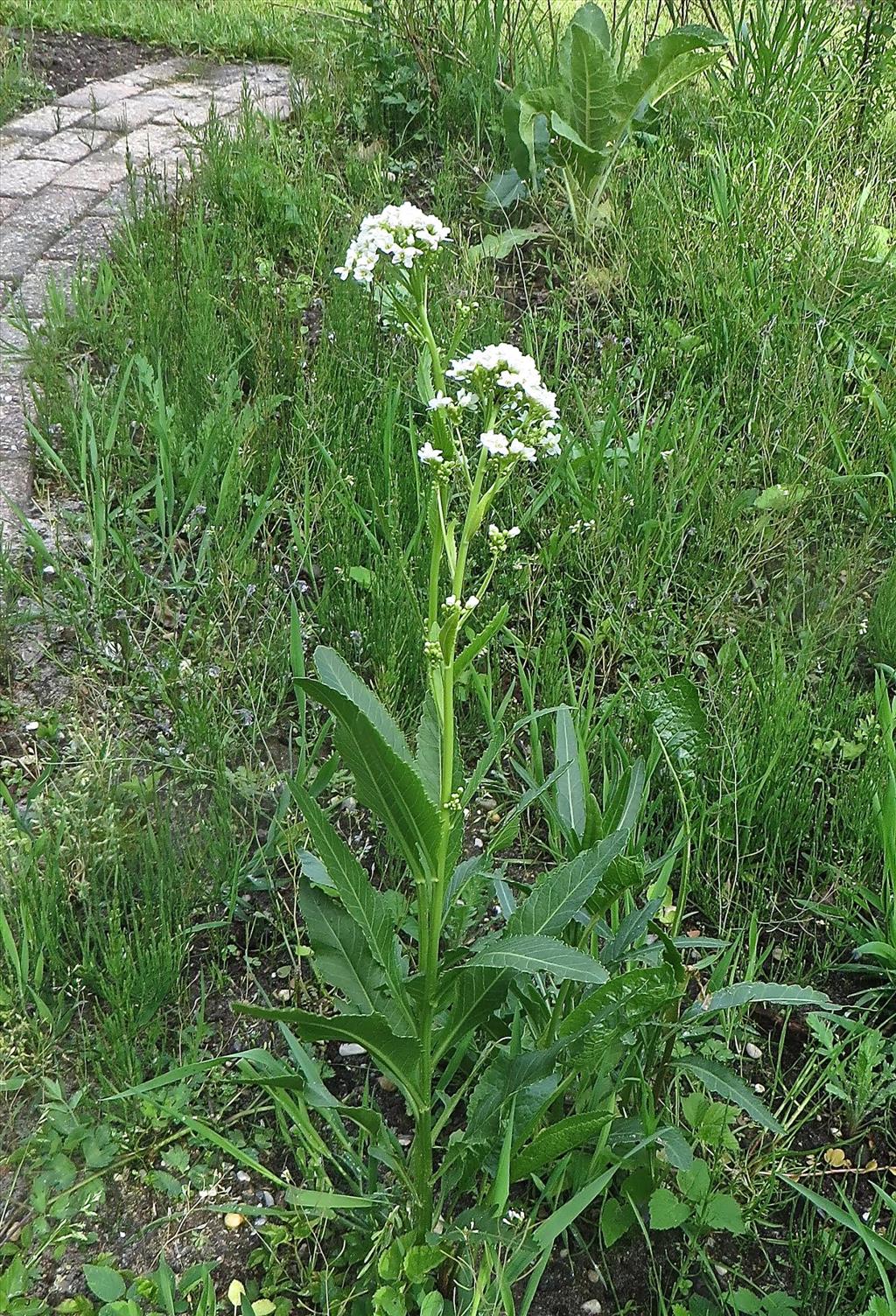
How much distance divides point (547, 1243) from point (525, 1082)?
22cm

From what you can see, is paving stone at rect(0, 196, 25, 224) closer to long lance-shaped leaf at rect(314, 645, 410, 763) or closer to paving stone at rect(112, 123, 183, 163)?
paving stone at rect(112, 123, 183, 163)

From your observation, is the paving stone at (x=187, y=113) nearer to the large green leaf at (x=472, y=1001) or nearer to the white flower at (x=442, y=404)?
the white flower at (x=442, y=404)

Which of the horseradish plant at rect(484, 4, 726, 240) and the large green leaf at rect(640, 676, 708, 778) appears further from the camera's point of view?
the horseradish plant at rect(484, 4, 726, 240)

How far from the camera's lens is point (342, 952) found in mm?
1739

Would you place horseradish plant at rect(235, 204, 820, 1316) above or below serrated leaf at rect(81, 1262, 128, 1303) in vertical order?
above

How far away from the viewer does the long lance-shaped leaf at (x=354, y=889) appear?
5.39 ft

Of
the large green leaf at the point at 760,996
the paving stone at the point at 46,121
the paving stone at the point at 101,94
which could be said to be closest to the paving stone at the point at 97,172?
the paving stone at the point at 46,121

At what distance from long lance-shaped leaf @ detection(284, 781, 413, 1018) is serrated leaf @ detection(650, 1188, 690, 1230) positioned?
0.51 m

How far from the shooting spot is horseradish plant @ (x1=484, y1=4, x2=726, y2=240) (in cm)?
397

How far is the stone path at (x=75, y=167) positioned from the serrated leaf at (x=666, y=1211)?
224 cm

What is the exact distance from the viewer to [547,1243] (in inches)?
63.4

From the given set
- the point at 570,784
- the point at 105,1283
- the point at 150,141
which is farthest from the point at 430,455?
the point at 150,141

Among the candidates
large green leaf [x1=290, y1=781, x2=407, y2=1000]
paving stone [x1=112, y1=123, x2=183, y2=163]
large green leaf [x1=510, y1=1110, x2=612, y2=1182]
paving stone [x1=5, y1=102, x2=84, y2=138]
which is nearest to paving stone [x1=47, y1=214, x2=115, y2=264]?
paving stone [x1=112, y1=123, x2=183, y2=163]

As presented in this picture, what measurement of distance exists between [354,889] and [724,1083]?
695 millimetres
